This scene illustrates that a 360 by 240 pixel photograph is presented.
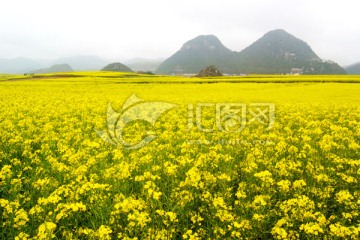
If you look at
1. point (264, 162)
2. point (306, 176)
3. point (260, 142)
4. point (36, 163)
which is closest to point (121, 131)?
point (36, 163)

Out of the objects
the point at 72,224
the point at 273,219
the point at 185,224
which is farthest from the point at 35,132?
the point at 273,219

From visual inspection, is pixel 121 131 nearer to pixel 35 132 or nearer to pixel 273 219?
pixel 35 132

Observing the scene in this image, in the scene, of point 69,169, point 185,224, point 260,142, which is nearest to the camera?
point 185,224

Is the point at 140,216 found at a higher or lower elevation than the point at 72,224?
higher

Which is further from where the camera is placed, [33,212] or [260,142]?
[260,142]

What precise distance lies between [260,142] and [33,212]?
7.40 meters

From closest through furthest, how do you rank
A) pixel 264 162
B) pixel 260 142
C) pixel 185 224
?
pixel 185 224
pixel 264 162
pixel 260 142

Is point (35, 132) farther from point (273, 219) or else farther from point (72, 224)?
point (273, 219)

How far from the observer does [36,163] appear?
312 inches

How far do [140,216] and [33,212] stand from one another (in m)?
1.91

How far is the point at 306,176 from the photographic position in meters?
7.21
